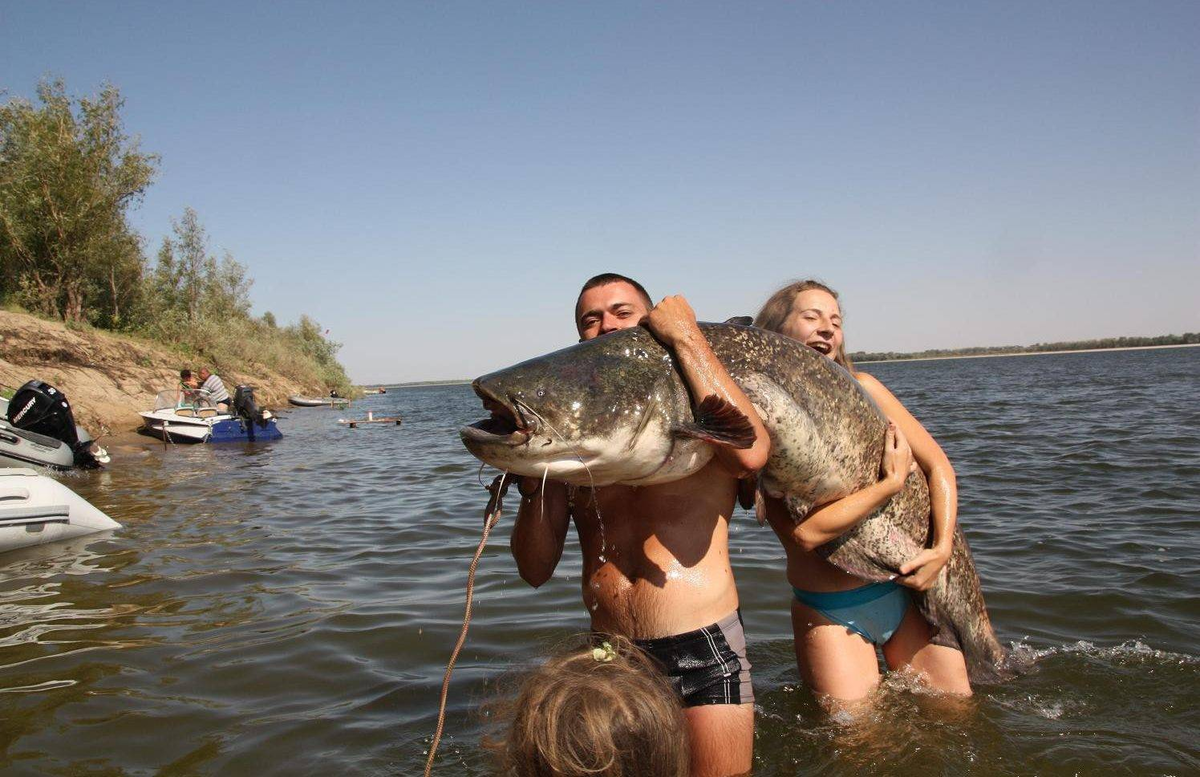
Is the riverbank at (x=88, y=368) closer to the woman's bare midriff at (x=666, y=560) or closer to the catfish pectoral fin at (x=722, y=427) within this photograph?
the woman's bare midriff at (x=666, y=560)

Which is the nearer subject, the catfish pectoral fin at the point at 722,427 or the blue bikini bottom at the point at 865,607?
the catfish pectoral fin at the point at 722,427

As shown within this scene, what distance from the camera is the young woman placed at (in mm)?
3186

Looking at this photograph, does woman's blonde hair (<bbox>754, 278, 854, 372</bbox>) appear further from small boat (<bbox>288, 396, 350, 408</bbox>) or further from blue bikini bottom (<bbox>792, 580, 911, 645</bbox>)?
small boat (<bbox>288, 396, 350, 408</bbox>)

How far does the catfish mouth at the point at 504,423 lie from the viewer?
2062 millimetres

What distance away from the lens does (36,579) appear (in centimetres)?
590

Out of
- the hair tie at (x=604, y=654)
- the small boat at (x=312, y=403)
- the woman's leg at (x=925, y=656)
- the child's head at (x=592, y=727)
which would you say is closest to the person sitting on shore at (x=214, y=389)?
the small boat at (x=312, y=403)

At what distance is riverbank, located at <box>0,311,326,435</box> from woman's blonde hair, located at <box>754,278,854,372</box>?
20248 mm

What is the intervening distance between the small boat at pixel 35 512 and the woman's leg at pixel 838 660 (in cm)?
723

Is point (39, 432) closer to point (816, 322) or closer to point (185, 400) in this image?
point (185, 400)

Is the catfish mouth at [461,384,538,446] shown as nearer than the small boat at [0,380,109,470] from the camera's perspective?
Yes

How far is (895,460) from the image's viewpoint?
9.82 feet

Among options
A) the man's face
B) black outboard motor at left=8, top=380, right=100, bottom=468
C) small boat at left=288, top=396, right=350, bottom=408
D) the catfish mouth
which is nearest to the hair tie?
the catfish mouth

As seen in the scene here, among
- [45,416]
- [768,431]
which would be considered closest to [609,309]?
[768,431]

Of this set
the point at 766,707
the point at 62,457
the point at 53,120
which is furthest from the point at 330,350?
the point at 766,707
